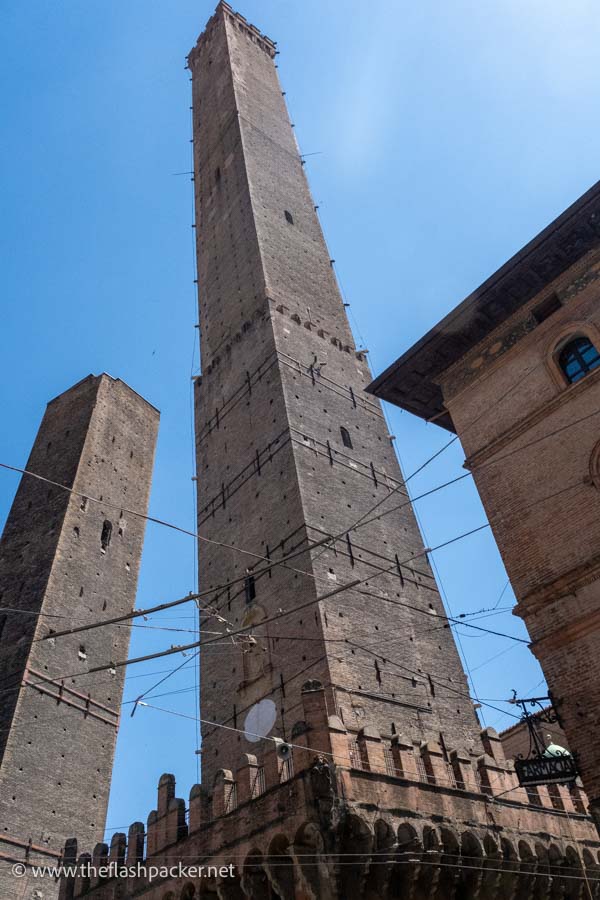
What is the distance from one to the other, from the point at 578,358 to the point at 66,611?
537 inches

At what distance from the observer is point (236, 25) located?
102 feet

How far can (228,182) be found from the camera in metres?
23.2

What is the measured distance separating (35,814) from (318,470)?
8651 millimetres

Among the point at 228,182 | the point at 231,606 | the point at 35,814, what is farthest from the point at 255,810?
the point at 228,182

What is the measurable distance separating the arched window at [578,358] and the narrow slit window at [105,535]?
14720 mm

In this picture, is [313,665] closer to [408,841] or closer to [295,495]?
[408,841]

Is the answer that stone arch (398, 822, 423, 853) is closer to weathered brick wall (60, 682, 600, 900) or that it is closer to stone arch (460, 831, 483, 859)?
weathered brick wall (60, 682, 600, 900)

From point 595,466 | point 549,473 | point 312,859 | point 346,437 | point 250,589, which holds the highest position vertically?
point 346,437

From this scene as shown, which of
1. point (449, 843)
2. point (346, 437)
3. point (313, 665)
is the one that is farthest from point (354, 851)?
point (346, 437)

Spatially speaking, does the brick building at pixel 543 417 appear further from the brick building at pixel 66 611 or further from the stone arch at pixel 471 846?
the brick building at pixel 66 611

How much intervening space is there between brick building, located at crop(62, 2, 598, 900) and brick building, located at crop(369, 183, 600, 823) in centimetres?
165

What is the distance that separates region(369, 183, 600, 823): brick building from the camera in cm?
725

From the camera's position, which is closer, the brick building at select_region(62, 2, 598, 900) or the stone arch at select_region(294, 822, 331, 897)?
the stone arch at select_region(294, 822, 331, 897)

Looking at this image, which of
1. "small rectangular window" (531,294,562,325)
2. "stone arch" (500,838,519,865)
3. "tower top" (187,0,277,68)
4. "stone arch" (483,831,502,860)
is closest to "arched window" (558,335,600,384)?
"small rectangular window" (531,294,562,325)
